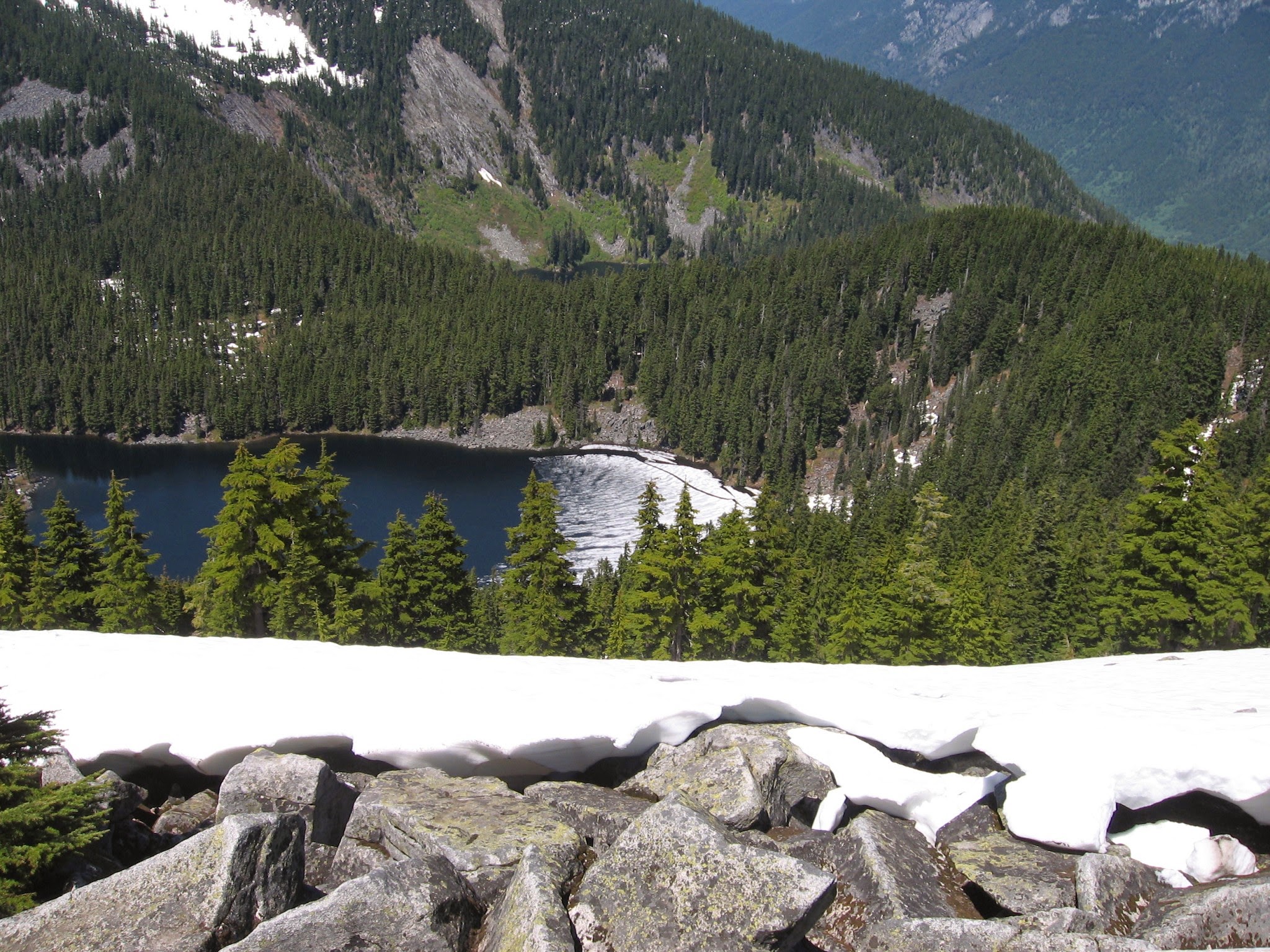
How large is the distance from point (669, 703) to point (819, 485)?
12677cm

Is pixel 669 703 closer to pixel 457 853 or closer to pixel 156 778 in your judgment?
pixel 457 853

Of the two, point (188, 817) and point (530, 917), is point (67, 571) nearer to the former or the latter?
point (188, 817)

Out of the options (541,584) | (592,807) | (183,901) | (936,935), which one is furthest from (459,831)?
(541,584)

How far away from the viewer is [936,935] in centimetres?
680

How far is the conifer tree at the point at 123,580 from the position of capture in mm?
37812

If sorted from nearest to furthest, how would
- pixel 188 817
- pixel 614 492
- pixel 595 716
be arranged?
pixel 188 817
pixel 595 716
pixel 614 492

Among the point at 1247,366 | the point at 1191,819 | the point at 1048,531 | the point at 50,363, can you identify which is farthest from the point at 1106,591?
the point at 50,363

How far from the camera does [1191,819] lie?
29.5 feet

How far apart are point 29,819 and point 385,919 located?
3097mm

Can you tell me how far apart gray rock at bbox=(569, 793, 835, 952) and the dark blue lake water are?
86373 millimetres

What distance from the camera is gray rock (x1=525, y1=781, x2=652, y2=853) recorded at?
857 cm

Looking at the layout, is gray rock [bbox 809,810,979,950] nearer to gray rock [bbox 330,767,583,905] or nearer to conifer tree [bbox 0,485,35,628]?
gray rock [bbox 330,767,583,905]

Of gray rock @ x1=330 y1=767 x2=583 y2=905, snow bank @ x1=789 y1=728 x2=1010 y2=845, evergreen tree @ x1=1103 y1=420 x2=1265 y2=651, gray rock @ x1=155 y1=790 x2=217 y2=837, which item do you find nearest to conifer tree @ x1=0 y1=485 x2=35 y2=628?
gray rock @ x1=155 y1=790 x2=217 y2=837

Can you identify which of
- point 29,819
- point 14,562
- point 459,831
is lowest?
point 14,562
